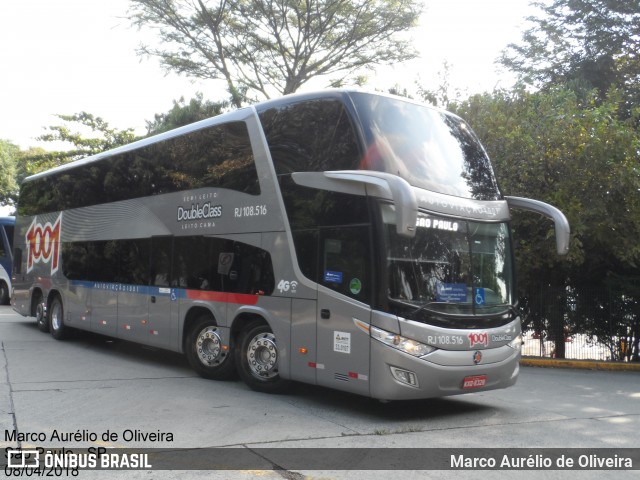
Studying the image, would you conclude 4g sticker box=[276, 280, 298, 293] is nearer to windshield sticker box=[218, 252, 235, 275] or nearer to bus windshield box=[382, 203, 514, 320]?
windshield sticker box=[218, 252, 235, 275]

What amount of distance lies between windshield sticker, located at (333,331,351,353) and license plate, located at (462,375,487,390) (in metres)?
1.47

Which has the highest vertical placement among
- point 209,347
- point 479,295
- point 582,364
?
point 479,295

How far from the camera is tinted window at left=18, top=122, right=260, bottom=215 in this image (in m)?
10.4

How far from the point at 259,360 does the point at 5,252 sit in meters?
21.3

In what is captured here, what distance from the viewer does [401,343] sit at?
7883 mm

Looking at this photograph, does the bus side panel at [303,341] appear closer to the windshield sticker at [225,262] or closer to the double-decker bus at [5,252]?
the windshield sticker at [225,262]

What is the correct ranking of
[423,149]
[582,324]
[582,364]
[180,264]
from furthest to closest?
[582,324]
[582,364]
[180,264]
[423,149]

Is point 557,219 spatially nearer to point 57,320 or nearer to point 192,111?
point 57,320

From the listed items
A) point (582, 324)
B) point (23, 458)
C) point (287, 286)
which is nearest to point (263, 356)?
point (287, 286)

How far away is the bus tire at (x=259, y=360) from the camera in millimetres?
9617

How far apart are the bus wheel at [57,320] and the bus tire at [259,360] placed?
24.1ft

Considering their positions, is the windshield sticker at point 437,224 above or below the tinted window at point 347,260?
above

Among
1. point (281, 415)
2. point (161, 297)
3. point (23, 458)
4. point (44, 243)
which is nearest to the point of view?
point (23, 458)

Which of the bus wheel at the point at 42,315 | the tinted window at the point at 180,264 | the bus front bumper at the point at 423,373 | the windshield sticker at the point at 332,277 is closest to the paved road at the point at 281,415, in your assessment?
the bus front bumper at the point at 423,373
